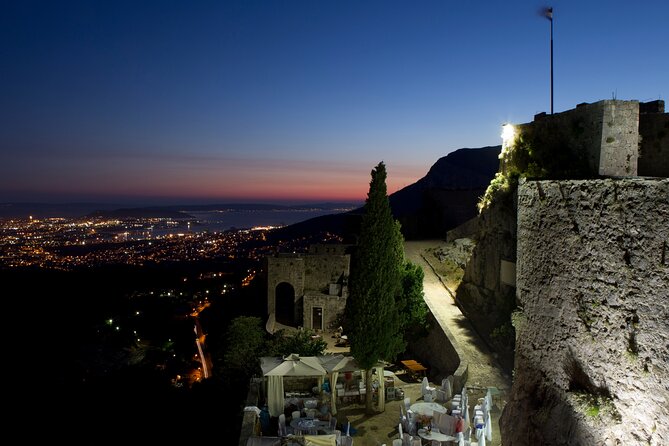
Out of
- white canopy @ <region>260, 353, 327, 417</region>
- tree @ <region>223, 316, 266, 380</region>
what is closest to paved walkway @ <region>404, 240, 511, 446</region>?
white canopy @ <region>260, 353, 327, 417</region>

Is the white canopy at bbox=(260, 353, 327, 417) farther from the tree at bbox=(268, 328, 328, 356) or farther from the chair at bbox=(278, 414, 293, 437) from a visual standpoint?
the tree at bbox=(268, 328, 328, 356)

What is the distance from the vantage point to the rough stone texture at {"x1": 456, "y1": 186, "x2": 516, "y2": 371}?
2022 cm

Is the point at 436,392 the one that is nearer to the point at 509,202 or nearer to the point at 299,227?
the point at 509,202

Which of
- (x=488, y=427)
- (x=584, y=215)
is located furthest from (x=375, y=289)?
(x=584, y=215)

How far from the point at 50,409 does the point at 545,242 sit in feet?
108

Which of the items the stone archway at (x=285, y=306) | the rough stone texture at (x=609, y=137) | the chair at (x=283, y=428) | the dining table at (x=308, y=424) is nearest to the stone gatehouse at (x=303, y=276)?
the stone archway at (x=285, y=306)

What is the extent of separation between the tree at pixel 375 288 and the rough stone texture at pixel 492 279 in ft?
16.8

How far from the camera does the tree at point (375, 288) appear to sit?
52.7ft

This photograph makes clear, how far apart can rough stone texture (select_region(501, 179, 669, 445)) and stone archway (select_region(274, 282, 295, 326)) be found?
2318cm

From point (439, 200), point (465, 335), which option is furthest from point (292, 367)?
point (439, 200)

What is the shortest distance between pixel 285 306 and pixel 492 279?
14.4m

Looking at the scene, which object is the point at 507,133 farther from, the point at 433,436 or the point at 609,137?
the point at 433,436

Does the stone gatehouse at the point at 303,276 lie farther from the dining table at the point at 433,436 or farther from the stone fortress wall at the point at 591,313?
the stone fortress wall at the point at 591,313

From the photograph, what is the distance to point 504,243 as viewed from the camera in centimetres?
2128
